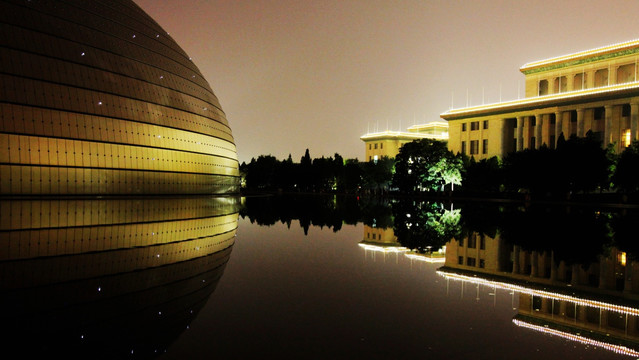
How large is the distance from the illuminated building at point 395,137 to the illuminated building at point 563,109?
4792 cm

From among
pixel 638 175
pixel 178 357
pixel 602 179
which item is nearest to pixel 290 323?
pixel 178 357

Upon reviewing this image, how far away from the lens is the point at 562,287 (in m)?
10.7

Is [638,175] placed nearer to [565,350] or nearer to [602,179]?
[602,179]

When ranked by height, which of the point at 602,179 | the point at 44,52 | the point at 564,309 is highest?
the point at 44,52

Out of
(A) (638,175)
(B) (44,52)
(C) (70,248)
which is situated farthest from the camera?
(A) (638,175)

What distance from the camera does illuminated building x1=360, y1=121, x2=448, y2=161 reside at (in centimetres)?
14750

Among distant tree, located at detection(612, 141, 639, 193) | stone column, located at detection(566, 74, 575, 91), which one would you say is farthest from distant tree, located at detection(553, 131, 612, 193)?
stone column, located at detection(566, 74, 575, 91)

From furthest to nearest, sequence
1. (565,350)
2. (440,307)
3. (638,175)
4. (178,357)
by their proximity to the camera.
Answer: (638,175) < (440,307) < (565,350) < (178,357)

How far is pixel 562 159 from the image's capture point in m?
55.6

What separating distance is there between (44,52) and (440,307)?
4294 cm

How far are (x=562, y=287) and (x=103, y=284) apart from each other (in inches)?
407

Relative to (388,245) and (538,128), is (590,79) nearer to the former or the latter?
(538,128)

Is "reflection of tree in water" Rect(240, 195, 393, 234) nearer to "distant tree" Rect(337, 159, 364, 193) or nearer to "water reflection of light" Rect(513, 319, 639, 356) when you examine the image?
"water reflection of light" Rect(513, 319, 639, 356)

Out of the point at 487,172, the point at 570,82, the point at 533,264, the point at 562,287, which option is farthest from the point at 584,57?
the point at 562,287
